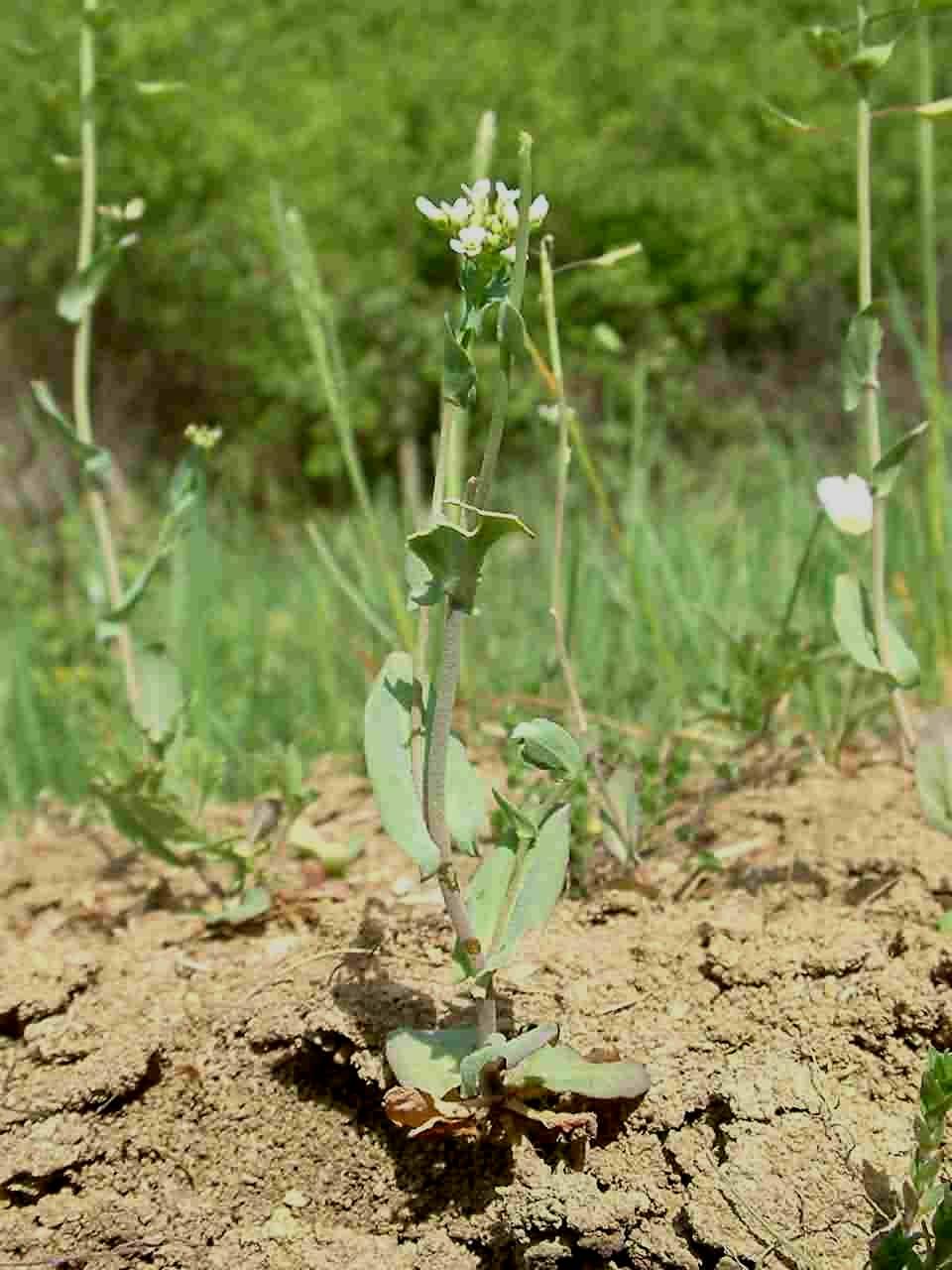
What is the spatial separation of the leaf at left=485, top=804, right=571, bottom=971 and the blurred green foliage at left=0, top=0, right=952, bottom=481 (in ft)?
22.1

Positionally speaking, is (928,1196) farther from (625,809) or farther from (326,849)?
(326,849)

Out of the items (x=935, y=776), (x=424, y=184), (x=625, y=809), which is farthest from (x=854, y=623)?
(x=424, y=184)

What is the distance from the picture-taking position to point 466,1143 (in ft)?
3.53

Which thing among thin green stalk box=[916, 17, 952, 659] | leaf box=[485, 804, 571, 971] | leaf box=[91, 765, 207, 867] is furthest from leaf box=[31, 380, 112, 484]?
thin green stalk box=[916, 17, 952, 659]

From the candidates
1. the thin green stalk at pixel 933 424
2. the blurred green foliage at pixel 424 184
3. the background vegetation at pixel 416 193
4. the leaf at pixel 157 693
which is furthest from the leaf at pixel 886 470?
the blurred green foliage at pixel 424 184

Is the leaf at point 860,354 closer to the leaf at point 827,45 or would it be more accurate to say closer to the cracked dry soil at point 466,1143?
the leaf at point 827,45

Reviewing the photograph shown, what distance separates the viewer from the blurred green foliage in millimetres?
7812

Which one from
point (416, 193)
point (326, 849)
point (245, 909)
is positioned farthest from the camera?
point (416, 193)

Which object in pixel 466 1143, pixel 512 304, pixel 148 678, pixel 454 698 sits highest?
pixel 512 304

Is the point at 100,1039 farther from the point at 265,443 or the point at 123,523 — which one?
the point at 265,443

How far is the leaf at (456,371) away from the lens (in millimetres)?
951

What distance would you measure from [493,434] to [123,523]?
498cm

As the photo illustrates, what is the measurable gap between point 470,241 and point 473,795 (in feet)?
1.26

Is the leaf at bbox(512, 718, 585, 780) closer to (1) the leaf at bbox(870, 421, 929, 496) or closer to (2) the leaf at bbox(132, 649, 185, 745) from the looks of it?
(1) the leaf at bbox(870, 421, 929, 496)
